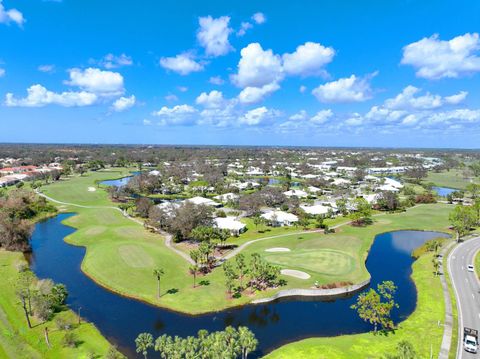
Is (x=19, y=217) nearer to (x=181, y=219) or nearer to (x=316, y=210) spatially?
(x=181, y=219)

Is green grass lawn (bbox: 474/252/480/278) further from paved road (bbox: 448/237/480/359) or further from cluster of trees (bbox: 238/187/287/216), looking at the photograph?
cluster of trees (bbox: 238/187/287/216)

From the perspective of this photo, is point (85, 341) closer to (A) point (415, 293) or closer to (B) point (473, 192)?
(A) point (415, 293)

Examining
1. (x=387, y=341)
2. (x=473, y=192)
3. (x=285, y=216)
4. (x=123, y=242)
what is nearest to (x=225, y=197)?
(x=285, y=216)

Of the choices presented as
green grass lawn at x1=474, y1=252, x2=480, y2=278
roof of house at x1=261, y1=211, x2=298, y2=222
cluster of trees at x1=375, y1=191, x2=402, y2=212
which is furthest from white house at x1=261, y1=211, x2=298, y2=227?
→ green grass lawn at x1=474, y1=252, x2=480, y2=278

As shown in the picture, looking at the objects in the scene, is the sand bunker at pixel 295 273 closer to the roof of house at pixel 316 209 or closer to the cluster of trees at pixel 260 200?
the cluster of trees at pixel 260 200

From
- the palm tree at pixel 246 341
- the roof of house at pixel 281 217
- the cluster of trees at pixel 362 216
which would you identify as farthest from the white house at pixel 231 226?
the palm tree at pixel 246 341

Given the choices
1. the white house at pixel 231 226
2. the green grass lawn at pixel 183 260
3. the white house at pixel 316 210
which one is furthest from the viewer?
the white house at pixel 316 210

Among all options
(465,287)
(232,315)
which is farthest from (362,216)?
(232,315)
